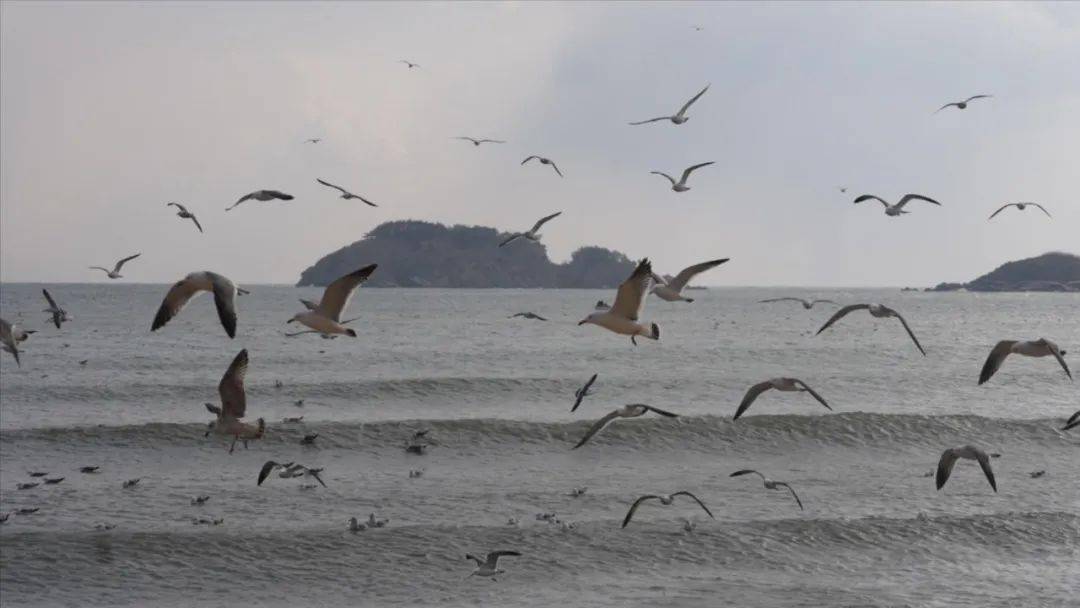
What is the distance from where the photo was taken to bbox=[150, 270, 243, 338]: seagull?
531 inches

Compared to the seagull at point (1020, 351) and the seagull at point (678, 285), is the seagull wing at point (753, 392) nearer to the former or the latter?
the seagull at point (678, 285)

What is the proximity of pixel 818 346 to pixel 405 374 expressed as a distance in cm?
2966

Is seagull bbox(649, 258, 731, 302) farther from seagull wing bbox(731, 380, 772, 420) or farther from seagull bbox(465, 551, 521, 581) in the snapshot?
seagull bbox(465, 551, 521, 581)

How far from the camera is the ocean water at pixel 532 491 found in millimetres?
18609

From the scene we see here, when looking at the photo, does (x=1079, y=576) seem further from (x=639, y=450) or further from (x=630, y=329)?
(x=639, y=450)

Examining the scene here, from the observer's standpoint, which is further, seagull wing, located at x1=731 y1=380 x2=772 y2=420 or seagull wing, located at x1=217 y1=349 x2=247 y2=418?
seagull wing, located at x1=731 y1=380 x2=772 y2=420

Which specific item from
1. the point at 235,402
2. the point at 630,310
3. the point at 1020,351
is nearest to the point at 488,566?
the point at 235,402

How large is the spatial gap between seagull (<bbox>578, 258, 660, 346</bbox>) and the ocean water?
417 centimetres

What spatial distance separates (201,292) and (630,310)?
537 cm

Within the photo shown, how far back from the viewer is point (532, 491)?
24312 millimetres

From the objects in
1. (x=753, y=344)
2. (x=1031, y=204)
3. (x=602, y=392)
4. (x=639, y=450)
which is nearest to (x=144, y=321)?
(x=753, y=344)

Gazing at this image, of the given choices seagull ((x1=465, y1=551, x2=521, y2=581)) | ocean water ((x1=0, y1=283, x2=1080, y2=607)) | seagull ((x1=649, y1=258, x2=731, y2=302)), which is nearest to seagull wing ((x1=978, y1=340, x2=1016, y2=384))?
ocean water ((x1=0, y1=283, x2=1080, y2=607))

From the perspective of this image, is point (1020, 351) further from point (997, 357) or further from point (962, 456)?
point (962, 456)

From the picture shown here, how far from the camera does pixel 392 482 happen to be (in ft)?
83.3
